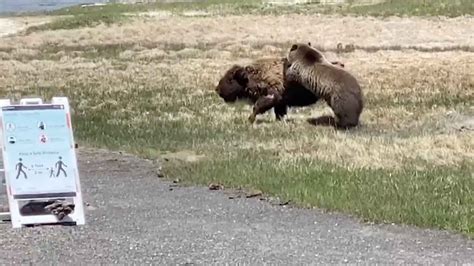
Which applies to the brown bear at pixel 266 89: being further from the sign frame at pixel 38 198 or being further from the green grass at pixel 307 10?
the green grass at pixel 307 10

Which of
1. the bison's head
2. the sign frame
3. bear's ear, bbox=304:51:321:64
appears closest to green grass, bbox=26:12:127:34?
the bison's head

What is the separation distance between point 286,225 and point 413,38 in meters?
30.9

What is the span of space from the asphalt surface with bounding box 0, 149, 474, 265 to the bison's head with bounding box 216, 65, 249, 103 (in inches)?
246

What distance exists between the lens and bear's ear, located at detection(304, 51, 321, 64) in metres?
14.6

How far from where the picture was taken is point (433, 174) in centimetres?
1006

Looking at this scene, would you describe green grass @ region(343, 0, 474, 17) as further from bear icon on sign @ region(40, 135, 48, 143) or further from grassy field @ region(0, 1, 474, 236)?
bear icon on sign @ region(40, 135, 48, 143)

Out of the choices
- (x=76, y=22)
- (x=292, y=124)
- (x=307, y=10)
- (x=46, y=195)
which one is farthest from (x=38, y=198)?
(x=307, y=10)

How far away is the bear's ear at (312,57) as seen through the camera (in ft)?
48.0

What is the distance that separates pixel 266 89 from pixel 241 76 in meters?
0.55

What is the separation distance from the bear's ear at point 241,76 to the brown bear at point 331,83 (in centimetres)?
93

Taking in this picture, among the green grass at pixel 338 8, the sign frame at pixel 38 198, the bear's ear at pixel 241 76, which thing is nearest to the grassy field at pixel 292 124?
the bear's ear at pixel 241 76

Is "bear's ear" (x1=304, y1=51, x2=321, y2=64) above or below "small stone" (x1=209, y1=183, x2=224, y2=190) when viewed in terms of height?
above

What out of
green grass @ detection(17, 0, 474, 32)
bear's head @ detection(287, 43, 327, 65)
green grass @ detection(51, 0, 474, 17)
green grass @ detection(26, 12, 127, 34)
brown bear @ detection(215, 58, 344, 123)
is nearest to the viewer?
bear's head @ detection(287, 43, 327, 65)

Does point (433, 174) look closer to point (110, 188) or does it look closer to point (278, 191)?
point (278, 191)
